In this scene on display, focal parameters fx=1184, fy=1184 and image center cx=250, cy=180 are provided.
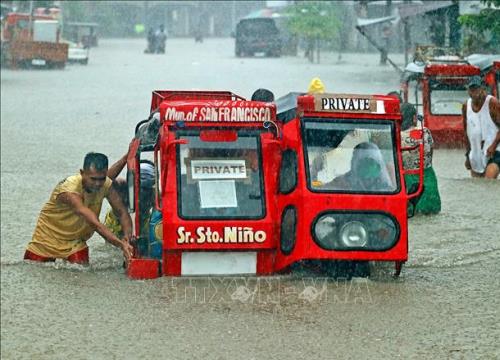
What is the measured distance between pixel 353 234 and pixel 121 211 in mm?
1939

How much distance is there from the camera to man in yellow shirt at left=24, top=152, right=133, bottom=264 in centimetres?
841

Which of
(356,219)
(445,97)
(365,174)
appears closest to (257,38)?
(445,97)

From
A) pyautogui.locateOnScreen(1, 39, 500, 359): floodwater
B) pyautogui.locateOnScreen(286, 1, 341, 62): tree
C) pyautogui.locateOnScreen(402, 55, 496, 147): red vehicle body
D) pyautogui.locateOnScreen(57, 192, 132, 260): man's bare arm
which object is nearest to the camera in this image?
pyautogui.locateOnScreen(1, 39, 500, 359): floodwater

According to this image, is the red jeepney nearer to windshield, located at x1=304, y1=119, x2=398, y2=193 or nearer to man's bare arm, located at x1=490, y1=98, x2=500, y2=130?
windshield, located at x1=304, y1=119, x2=398, y2=193

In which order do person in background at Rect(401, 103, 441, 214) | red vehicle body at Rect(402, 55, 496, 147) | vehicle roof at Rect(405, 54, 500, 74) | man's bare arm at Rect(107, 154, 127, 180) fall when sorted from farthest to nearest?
1. vehicle roof at Rect(405, 54, 500, 74)
2. red vehicle body at Rect(402, 55, 496, 147)
3. person in background at Rect(401, 103, 441, 214)
4. man's bare arm at Rect(107, 154, 127, 180)

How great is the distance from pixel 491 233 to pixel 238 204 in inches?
143

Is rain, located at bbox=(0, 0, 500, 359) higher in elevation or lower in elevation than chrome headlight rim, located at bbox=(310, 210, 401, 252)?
lower

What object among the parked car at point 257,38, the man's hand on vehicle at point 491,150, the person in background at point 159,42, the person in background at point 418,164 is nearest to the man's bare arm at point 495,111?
the man's hand on vehicle at point 491,150

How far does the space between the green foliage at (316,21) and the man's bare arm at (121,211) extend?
145 ft

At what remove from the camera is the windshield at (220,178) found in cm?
818

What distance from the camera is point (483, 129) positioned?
1345 cm

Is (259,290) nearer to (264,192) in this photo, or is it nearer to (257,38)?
(264,192)

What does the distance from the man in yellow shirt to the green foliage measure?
146 feet

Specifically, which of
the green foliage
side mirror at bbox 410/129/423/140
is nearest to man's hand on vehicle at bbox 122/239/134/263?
side mirror at bbox 410/129/423/140
